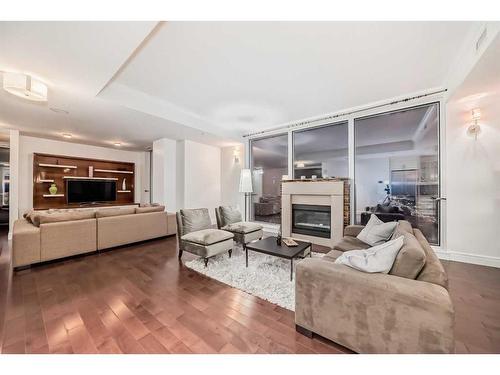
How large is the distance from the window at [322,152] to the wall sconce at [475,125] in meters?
1.81

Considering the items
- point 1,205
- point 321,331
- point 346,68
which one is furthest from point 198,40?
point 1,205

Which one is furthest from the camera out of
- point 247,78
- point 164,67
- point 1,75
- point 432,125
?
point 432,125

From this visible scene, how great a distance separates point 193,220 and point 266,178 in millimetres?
3032

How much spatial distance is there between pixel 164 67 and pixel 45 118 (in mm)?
3107

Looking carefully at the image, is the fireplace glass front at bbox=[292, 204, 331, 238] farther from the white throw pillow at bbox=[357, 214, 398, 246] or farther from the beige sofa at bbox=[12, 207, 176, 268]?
the beige sofa at bbox=[12, 207, 176, 268]

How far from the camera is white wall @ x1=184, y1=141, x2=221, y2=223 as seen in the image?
5703mm

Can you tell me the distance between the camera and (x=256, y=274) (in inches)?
104

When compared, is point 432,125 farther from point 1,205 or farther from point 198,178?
point 1,205

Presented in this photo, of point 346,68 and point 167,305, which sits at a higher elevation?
point 346,68

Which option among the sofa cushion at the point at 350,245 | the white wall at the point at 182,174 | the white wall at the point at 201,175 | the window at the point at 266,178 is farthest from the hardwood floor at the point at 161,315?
the window at the point at 266,178

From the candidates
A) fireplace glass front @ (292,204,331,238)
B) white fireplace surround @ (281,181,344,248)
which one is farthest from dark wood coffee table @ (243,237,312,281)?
fireplace glass front @ (292,204,331,238)

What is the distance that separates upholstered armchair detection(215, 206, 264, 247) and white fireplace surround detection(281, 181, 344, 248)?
1.10 meters

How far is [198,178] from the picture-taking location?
6039 millimetres
